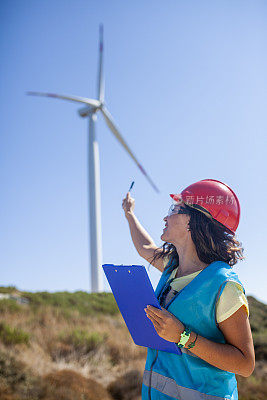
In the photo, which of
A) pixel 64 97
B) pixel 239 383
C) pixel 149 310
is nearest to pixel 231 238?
pixel 149 310

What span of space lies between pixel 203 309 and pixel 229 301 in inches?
6.3

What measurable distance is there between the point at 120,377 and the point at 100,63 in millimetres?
23767

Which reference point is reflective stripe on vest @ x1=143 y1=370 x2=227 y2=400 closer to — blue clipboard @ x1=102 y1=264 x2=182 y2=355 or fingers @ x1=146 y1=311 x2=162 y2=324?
blue clipboard @ x1=102 y1=264 x2=182 y2=355

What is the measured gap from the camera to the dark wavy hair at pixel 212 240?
2.61m

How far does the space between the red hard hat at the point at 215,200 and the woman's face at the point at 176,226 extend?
0.11 meters

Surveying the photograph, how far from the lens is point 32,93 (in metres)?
28.3

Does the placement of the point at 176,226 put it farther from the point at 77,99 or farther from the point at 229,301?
the point at 77,99

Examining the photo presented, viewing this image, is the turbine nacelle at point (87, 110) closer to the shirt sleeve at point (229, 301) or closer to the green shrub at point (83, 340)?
the green shrub at point (83, 340)

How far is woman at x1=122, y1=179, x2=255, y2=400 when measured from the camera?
2146mm

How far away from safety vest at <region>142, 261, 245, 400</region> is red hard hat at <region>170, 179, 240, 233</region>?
0.39 m

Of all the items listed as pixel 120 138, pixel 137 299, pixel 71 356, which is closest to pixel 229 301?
pixel 137 299

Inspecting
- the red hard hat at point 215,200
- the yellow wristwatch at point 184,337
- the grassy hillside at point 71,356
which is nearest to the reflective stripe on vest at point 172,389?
the yellow wristwatch at point 184,337

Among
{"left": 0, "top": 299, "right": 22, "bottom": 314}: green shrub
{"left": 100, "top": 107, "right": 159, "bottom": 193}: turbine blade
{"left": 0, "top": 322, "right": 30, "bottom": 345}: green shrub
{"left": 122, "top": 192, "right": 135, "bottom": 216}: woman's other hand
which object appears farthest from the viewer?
{"left": 100, "top": 107, "right": 159, "bottom": 193}: turbine blade

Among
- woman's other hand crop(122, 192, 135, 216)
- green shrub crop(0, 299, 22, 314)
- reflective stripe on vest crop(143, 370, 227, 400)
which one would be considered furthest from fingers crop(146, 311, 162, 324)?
green shrub crop(0, 299, 22, 314)
